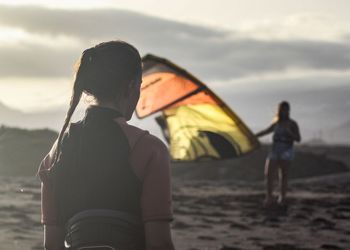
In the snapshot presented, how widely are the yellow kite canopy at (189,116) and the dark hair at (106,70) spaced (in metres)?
2.50

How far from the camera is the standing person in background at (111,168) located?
244 centimetres

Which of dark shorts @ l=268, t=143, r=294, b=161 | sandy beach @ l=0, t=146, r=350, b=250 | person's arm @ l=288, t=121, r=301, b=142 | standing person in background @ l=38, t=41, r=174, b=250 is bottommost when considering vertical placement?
sandy beach @ l=0, t=146, r=350, b=250

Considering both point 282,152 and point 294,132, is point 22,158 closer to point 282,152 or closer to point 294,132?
point 282,152

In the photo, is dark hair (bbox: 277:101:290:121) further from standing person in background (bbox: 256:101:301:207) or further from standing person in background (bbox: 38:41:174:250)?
standing person in background (bbox: 38:41:174:250)

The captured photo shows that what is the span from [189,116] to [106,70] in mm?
3316

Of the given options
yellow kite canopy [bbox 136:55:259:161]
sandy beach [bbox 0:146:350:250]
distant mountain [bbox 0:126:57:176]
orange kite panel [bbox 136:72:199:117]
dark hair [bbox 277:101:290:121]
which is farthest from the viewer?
distant mountain [bbox 0:126:57:176]

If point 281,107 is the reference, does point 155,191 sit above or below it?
below

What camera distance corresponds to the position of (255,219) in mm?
11711

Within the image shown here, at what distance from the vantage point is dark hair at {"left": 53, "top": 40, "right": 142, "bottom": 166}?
2.52 metres

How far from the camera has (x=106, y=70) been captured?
252 centimetres

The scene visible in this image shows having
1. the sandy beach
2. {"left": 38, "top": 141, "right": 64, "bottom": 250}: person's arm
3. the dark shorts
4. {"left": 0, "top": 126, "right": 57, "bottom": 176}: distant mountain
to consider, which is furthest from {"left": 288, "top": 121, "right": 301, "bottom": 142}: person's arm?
{"left": 0, "top": 126, "right": 57, "bottom": 176}: distant mountain

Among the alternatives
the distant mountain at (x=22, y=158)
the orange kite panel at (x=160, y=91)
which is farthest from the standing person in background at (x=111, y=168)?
the distant mountain at (x=22, y=158)

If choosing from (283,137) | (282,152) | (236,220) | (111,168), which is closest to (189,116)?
(111,168)

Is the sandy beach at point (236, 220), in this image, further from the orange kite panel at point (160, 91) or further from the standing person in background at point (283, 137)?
the orange kite panel at point (160, 91)
